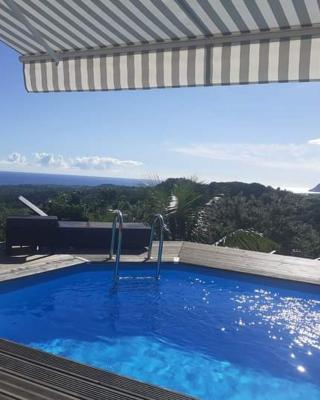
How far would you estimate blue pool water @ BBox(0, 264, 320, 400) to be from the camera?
4.43 m

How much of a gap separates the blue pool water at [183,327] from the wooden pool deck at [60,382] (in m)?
1.59

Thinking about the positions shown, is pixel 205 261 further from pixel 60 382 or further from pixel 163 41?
pixel 60 382

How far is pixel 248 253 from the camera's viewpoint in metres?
9.04

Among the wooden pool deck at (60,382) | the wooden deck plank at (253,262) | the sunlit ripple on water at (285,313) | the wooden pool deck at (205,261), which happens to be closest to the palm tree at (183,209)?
the wooden pool deck at (205,261)

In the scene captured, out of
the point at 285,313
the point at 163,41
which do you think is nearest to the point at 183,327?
the point at 285,313

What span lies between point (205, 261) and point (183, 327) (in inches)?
105

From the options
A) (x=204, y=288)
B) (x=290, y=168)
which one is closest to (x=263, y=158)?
(x=290, y=168)

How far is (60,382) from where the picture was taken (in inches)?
106

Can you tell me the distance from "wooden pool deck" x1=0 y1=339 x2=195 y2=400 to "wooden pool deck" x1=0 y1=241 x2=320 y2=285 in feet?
11.1

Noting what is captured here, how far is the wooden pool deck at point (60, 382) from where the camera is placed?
2.52 meters

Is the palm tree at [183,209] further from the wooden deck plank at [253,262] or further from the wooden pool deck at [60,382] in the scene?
the wooden pool deck at [60,382]

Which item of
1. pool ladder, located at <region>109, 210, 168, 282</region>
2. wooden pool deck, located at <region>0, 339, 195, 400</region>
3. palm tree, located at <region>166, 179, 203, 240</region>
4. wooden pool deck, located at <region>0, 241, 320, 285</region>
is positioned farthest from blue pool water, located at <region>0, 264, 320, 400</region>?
palm tree, located at <region>166, 179, 203, 240</region>

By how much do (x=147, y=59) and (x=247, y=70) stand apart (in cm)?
145

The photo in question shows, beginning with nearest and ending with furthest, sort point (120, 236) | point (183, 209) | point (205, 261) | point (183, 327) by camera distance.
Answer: point (183, 327) < point (120, 236) < point (205, 261) < point (183, 209)
